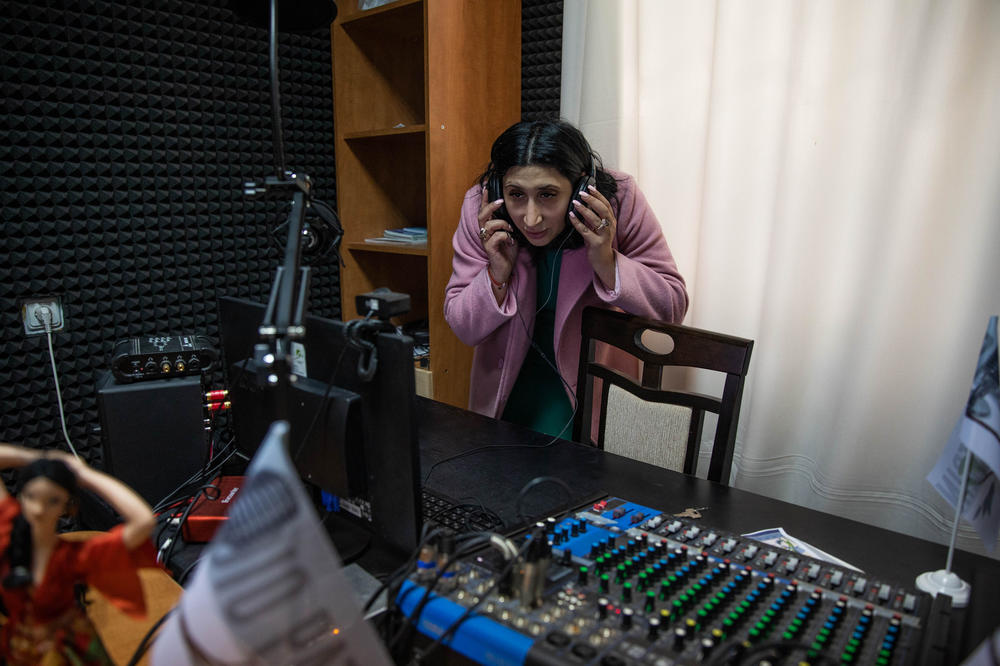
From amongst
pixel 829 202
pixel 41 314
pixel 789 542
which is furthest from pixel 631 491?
pixel 41 314

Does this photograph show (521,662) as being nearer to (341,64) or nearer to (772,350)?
(772,350)

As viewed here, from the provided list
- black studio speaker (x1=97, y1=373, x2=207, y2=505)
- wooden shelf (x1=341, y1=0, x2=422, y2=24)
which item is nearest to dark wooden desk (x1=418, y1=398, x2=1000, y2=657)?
black studio speaker (x1=97, y1=373, x2=207, y2=505)

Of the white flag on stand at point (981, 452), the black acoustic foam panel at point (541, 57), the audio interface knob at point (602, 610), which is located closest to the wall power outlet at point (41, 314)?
the black acoustic foam panel at point (541, 57)

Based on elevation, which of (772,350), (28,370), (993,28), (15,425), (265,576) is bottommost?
(15,425)

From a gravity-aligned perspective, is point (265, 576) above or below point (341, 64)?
below

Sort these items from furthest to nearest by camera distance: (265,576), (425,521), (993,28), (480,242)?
(480,242), (993,28), (425,521), (265,576)

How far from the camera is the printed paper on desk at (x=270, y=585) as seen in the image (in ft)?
1.51

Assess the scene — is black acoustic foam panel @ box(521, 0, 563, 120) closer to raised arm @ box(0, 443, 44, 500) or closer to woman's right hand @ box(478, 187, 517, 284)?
woman's right hand @ box(478, 187, 517, 284)

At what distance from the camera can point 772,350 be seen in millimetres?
1835

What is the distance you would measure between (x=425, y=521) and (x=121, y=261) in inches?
62.3

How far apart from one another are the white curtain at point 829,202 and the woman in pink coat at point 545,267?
0.26m

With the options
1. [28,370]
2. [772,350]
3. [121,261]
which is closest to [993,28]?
[772,350]

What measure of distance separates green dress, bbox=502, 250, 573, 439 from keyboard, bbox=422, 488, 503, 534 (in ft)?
2.39

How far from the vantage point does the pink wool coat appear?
5.48 feet
